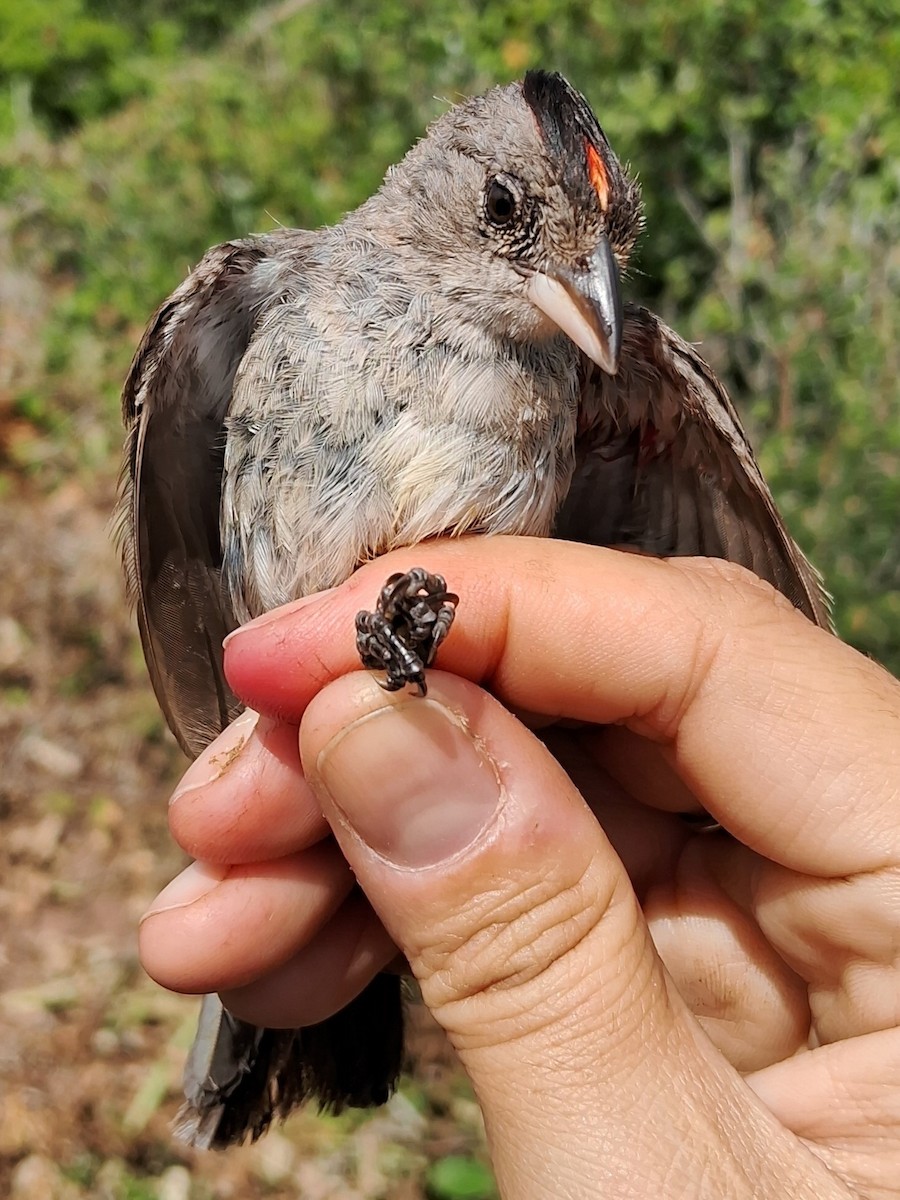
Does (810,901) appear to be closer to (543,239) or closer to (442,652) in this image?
(442,652)

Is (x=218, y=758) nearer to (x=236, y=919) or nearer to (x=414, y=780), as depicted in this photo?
(x=236, y=919)

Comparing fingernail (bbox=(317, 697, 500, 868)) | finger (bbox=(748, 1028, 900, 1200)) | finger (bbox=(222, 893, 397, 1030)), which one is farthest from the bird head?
finger (bbox=(222, 893, 397, 1030))

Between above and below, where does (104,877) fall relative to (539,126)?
below

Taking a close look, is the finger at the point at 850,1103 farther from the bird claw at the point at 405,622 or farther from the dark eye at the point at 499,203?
the dark eye at the point at 499,203

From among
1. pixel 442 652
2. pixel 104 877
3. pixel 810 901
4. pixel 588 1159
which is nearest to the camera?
pixel 588 1159

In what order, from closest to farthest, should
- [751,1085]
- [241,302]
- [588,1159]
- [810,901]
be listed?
[588,1159]
[751,1085]
[810,901]
[241,302]

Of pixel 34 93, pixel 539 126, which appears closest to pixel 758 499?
pixel 539 126
